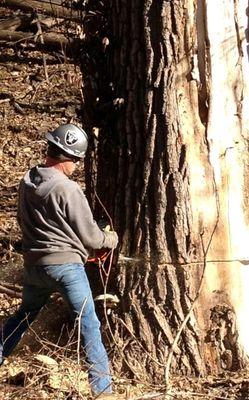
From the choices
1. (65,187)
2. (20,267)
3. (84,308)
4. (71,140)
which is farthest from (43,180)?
(20,267)

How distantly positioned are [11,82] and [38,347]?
776cm

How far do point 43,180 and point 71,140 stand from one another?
1.04ft

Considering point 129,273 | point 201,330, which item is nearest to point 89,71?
point 129,273

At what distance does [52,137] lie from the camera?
549 cm

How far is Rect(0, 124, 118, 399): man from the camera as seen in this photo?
5.38 metres

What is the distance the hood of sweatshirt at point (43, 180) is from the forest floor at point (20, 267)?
980mm

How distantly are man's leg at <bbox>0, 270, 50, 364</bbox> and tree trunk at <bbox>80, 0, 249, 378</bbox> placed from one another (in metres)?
0.57

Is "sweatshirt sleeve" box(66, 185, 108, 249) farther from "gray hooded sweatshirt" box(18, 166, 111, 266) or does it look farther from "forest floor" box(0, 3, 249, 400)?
"forest floor" box(0, 3, 249, 400)

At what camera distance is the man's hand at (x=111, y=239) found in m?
5.55

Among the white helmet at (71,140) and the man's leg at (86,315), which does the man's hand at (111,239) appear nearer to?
the man's leg at (86,315)

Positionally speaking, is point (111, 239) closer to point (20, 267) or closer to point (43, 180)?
point (43, 180)

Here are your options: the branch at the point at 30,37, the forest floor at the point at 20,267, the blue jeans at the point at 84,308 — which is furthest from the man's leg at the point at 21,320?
the branch at the point at 30,37

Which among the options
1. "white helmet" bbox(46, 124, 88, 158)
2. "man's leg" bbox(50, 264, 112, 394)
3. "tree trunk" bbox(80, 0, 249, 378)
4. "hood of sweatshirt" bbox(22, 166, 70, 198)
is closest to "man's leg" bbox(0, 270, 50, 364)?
"man's leg" bbox(50, 264, 112, 394)

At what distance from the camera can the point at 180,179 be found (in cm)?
551
